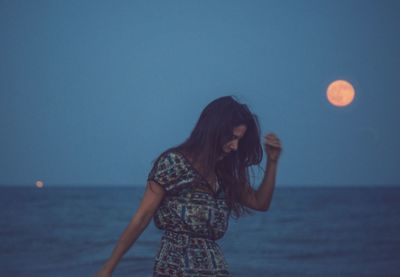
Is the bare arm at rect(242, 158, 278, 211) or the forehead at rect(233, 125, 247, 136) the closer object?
the forehead at rect(233, 125, 247, 136)

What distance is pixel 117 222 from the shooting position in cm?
2962

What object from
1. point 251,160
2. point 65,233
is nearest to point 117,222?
point 65,233

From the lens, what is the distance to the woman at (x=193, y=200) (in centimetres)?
239

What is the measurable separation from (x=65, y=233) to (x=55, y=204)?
63.5 feet

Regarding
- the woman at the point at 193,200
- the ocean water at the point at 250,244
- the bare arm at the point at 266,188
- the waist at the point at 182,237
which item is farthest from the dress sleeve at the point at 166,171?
the ocean water at the point at 250,244

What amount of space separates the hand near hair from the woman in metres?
0.13

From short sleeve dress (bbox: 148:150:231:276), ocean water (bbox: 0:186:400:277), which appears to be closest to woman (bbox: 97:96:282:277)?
short sleeve dress (bbox: 148:150:231:276)

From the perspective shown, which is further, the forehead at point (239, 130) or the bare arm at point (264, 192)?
the bare arm at point (264, 192)

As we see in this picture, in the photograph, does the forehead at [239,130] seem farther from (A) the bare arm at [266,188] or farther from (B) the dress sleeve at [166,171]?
(B) the dress sleeve at [166,171]

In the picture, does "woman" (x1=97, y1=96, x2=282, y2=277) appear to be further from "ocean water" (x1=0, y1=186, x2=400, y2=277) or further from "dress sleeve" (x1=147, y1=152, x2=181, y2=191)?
"ocean water" (x1=0, y1=186, x2=400, y2=277)

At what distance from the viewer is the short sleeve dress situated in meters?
2.38

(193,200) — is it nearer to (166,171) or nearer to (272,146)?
(166,171)

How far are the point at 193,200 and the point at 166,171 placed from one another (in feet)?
0.48

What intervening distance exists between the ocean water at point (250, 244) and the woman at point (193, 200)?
4013mm
